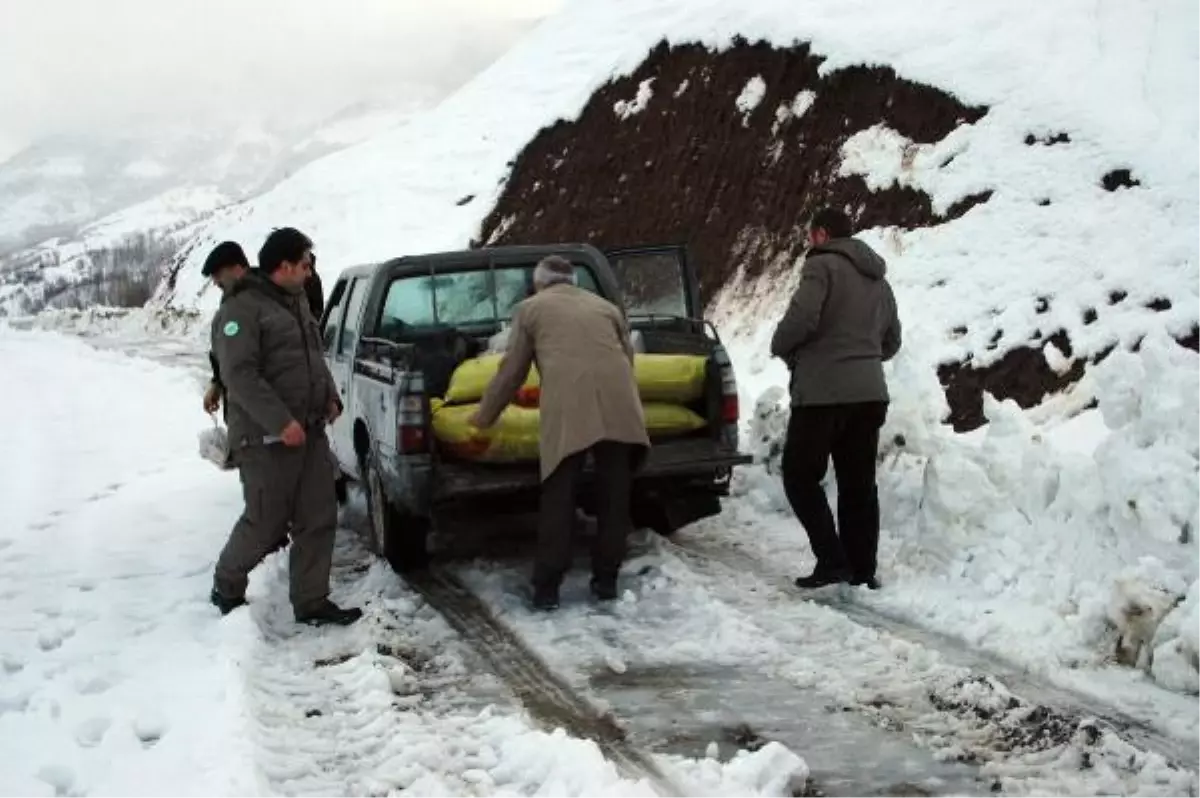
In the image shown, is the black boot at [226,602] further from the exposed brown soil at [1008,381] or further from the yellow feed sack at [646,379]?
the exposed brown soil at [1008,381]

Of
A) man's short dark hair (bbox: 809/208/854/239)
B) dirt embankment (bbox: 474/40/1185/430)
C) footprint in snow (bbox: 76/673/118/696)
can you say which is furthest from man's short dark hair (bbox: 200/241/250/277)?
dirt embankment (bbox: 474/40/1185/430)

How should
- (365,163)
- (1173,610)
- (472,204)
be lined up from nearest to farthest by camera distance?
(1173,610) < (472,204) < (365,163)

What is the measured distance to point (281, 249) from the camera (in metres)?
6.23

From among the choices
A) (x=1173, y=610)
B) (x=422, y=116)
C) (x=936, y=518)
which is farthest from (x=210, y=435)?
(x=422, y=116)

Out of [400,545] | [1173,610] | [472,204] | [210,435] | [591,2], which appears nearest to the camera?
[1173,610]

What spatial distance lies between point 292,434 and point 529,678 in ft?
5.90

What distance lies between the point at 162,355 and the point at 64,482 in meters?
18.5

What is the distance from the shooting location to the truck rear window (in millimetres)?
8391

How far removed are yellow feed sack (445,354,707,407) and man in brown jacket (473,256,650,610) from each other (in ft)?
1.51

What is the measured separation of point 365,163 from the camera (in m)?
41.1

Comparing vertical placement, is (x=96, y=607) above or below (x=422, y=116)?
below

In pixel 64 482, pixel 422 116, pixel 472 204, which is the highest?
pixel 422 116

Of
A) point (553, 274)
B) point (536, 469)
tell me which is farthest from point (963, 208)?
point (536, 469)

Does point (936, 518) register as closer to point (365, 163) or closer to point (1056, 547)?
point (1056, 547)
